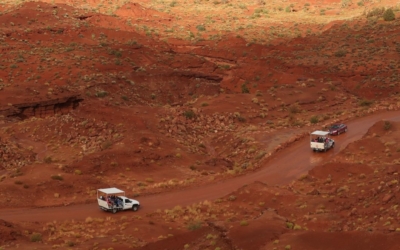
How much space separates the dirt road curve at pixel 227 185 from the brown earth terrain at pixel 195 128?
0.54ft

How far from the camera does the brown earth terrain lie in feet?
109

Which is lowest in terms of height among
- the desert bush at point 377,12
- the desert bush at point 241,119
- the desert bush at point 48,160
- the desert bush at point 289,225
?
the desert bush at point 241,119

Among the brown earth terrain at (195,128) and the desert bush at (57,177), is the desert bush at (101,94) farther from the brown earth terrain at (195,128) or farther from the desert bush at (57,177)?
the desert bush at (57,177)

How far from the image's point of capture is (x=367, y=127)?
5169 cm

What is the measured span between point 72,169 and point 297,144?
1507 cm

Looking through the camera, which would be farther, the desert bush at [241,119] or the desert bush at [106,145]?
the desert bush at [241,119]

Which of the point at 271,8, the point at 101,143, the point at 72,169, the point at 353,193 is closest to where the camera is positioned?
the point at 353,193

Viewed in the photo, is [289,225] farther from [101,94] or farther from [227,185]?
[101,94]

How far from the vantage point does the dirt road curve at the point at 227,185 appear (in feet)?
123

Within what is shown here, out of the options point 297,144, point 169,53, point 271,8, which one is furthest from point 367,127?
point 271,8

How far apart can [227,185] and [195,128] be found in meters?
12.7

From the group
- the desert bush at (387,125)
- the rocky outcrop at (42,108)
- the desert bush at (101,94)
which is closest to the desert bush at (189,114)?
the desert bush at (101,94)

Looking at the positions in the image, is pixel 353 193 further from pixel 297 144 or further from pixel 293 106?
pixel 293 106

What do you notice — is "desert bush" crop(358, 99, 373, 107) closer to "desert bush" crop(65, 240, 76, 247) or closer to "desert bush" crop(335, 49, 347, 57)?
"desert bush" crop(335, 49, 347, 57)
